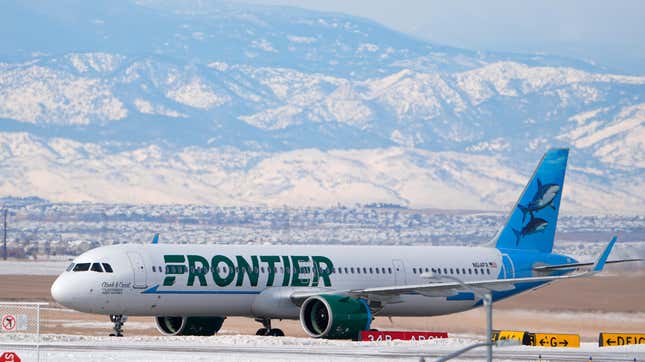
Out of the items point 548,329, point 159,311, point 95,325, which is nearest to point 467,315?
point 548,329

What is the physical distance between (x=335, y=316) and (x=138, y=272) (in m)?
7.13

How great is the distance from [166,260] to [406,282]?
1109 centimetres

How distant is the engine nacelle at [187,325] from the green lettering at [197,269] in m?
3.09

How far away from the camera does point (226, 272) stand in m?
53.8

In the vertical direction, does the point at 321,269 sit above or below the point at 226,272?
above

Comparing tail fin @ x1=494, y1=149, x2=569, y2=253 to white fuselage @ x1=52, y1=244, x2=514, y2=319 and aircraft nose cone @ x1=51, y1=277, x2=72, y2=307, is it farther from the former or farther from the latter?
aircraft nose cone @ x1=51, y1=277, x2=72, y2=307

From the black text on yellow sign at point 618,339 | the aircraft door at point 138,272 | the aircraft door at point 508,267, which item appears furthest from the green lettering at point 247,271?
the aircraft door at point 508,267

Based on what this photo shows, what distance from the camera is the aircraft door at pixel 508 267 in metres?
62.7

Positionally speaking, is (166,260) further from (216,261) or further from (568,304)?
(568,304)

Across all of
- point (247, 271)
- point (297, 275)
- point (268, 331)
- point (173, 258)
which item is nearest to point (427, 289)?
point (297, 275)

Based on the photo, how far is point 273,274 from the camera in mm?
55031

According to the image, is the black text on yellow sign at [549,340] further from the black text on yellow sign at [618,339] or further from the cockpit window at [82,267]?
the cockpit window at [82,267]

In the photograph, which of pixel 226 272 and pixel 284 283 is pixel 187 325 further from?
pixel 284 283

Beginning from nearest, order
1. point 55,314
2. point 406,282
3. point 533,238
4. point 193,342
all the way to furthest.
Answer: point 193,342, point 406,282, point 533,238, point 55,314
